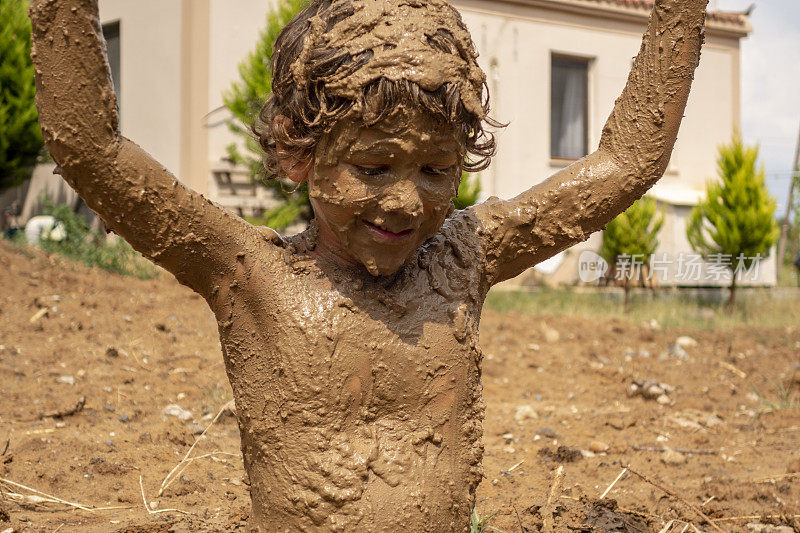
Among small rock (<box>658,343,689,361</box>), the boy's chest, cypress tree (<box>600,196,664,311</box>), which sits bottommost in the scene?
small rock (<box>658,343,689,361</box>)

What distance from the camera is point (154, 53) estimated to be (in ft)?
36.1

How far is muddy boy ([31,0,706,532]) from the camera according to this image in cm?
175

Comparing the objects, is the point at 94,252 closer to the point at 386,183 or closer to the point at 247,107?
the point at 247,107

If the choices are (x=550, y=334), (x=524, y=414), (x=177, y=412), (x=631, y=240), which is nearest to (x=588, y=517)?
(x=524, y=414)

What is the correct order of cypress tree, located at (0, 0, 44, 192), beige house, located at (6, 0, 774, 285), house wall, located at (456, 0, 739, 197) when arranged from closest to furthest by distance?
cypress tree, located at (0, 0, 44, 192)
beige house, located at (6, 0, 774, 285)
house wall, located at (456, 0, 739, 197)

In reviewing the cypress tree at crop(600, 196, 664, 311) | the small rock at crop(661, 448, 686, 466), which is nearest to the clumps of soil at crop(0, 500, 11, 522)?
the small rock at crop(661, 448, 686, 466)

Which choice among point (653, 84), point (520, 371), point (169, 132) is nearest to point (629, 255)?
point (520, 371)

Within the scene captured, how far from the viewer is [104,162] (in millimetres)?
1730

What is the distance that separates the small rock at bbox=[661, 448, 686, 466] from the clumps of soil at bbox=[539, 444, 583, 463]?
553mm

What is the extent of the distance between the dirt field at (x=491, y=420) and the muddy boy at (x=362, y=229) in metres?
1.12

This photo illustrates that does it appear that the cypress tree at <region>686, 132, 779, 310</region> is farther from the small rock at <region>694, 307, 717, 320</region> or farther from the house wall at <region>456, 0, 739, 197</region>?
the house wall at <region>456, 0, 739, 197</region>

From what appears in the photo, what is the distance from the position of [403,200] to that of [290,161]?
16.1 inches

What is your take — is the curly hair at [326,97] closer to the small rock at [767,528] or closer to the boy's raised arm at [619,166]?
the boy's raised arm at [619,166]

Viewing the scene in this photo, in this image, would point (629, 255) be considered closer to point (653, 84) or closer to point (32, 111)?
point (32, 111)
